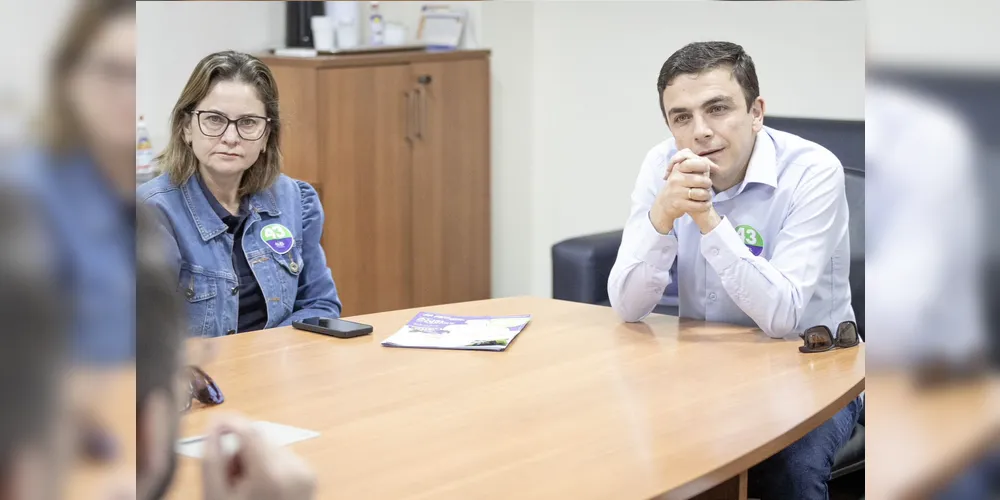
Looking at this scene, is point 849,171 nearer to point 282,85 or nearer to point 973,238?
point 973,238

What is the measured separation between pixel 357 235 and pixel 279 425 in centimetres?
236

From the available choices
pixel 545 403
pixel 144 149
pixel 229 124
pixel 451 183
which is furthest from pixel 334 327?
pixel 451 183

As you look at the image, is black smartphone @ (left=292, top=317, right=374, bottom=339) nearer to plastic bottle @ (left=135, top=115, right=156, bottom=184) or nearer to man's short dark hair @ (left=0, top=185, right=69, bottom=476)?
plastic bottle @ (left=135, top=115, right=156, bottom=184)

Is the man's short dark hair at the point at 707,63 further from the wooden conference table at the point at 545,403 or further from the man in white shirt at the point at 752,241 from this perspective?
the wooden conference table at the point at 545,403

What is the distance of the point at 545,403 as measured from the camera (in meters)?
1.11

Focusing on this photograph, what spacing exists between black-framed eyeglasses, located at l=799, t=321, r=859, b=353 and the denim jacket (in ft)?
2.37

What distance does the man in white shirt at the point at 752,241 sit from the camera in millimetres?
1377

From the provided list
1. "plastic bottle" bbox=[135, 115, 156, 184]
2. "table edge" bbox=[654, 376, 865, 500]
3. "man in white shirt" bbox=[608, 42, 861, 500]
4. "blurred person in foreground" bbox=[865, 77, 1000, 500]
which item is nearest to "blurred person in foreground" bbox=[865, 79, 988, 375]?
"blurred person in foreground" bbox=[865, 77, 1000, 500]

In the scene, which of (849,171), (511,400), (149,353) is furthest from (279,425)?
(849,171)

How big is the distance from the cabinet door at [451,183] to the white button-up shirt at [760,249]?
1902mm

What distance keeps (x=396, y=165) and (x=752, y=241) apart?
2005mm

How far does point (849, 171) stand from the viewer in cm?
169

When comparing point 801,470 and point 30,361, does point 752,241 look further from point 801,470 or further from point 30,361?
point 30,361

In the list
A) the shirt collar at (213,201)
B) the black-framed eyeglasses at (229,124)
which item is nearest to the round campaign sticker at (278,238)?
the shirt collar at (213,201)
